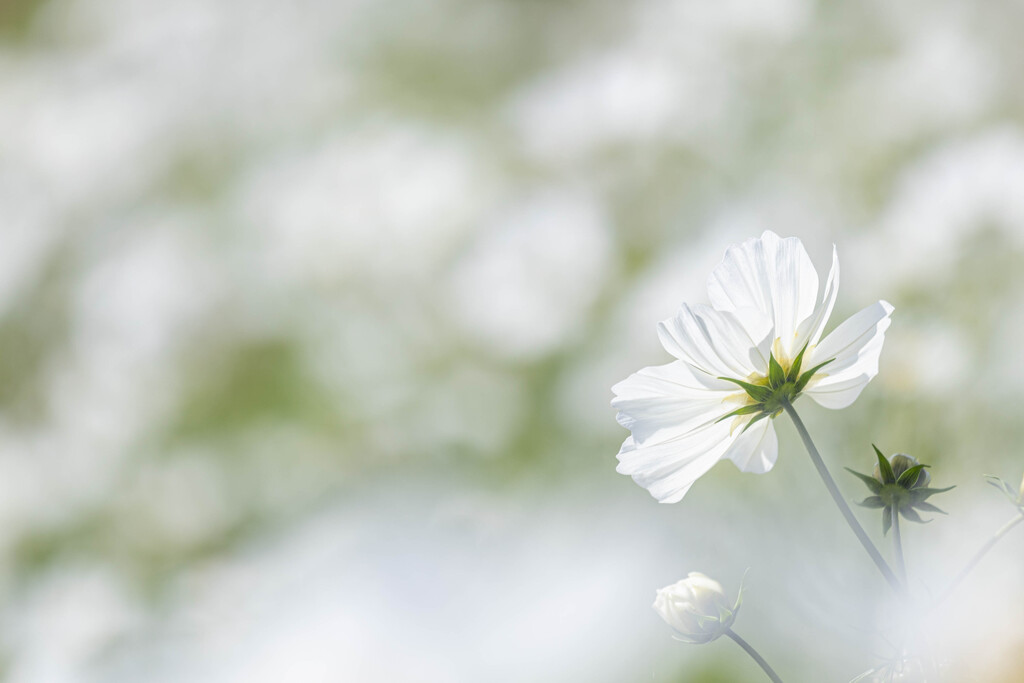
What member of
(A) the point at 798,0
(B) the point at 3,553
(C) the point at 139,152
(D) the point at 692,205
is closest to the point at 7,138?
(C) the point at 139,152

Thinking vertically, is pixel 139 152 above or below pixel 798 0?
above

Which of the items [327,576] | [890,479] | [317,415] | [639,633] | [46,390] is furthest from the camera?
[46,390]

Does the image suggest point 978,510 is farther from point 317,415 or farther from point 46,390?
point 46,390

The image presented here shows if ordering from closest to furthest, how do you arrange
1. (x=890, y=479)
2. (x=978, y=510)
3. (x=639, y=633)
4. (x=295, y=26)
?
1. (x=890, y=479)
2. (x=978, y=510)
3. (x=639, y=633)
4. (x=295, y=26)

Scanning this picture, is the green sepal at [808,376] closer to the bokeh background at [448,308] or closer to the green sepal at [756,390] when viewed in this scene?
the green sepal at [756,390]

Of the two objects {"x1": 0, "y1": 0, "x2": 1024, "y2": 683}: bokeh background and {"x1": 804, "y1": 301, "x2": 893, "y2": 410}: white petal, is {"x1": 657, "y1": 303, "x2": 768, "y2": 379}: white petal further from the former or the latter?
{"x1": 0, "y1": 0, "x2": 1024, "y2": 683}: bokeh background

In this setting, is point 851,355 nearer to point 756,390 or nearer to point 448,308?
point 756,390
